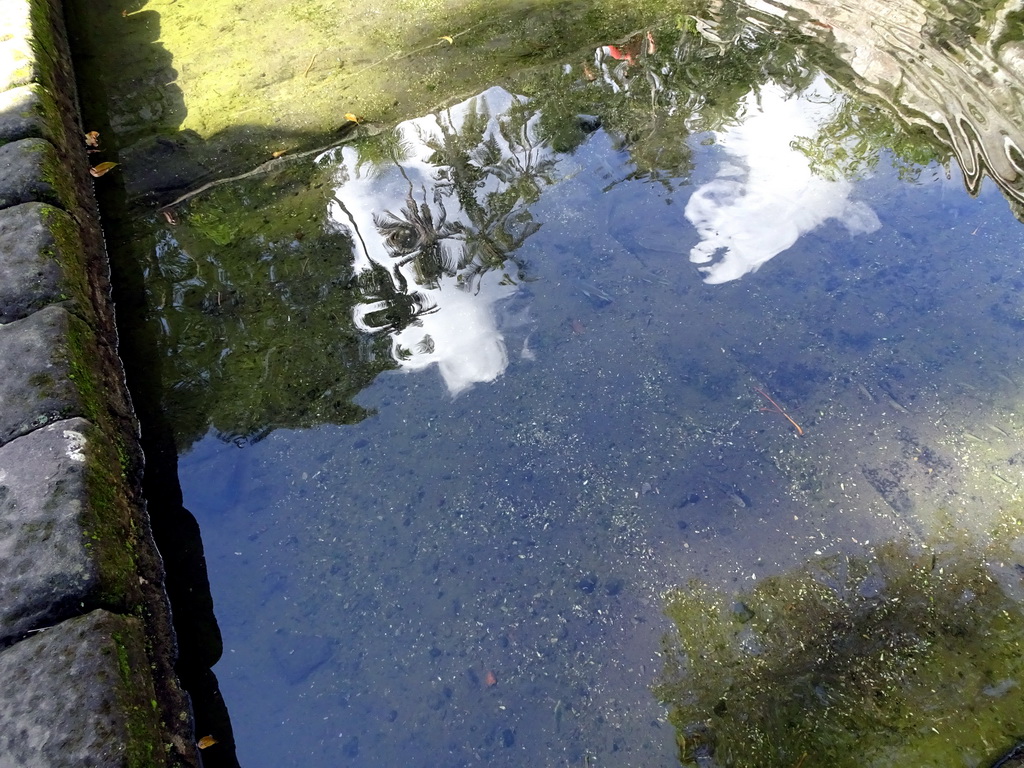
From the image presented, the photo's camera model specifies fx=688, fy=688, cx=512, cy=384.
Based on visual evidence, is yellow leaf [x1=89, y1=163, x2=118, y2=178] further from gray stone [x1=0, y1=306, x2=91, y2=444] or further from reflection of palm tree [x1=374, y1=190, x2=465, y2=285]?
reflection of palm tree [x1=374, y1=190, x2=465, y2=285]

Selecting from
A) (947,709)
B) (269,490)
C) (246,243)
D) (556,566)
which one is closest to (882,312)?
(947,709)

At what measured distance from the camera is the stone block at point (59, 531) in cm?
161

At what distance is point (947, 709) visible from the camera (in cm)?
159

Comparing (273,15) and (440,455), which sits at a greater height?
(273,15)

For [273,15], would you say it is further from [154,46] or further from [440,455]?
[440,455]

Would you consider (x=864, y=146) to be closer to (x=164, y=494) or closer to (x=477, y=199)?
(x=477, y=199)

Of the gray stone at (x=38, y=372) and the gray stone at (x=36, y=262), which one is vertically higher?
the gray stone at (x=36, y=262)

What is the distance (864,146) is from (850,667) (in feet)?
6.65

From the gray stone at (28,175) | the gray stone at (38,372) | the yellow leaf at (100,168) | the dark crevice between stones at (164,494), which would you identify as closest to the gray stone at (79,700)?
the dark crevice between stones at (164,494)

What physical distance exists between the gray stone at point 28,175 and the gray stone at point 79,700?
1686 millimetres

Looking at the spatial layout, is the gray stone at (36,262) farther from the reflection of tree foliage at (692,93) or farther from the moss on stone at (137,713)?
the reflection of tree foliage at (692,93)

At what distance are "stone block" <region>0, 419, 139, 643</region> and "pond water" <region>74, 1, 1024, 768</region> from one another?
0.86ft

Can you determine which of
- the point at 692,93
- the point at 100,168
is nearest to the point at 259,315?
the point at 100,168

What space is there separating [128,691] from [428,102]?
2588 mm
